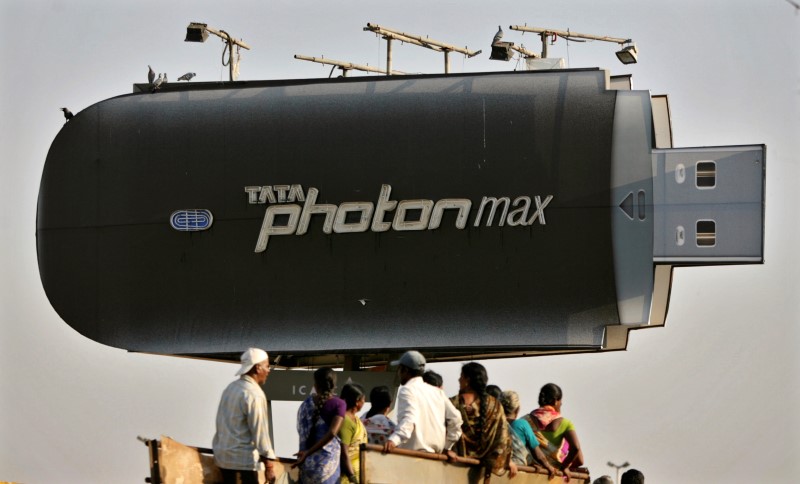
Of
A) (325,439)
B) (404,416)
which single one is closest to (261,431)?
(325,439)

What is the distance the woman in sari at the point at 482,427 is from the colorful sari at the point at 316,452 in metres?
2.08

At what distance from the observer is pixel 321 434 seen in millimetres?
18797

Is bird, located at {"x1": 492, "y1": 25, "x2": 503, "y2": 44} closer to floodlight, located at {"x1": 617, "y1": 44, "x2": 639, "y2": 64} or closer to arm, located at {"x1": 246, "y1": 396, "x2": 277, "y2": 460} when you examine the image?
floodlight, located at {"x1": 617, "y1": 44, "x2": 639, "y2": 64}

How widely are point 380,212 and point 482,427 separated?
15.3 metres

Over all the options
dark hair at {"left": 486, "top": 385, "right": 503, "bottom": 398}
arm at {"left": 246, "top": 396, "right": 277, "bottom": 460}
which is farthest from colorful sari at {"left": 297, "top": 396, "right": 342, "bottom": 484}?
dark hair at {"left": 486, "top": 385, "right": 503, "bottom": 398}

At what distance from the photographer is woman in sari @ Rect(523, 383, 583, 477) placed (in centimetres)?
2289

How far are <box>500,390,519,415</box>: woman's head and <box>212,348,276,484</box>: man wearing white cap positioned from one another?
198 inches

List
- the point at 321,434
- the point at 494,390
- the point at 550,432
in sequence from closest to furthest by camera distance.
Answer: the point at 321,434, the point at 494,390, the point at 550,432

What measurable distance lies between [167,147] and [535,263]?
7266mm

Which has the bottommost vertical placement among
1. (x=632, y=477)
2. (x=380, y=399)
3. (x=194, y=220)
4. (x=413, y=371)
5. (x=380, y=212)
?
(x=632, y=477)

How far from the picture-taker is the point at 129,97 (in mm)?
37719

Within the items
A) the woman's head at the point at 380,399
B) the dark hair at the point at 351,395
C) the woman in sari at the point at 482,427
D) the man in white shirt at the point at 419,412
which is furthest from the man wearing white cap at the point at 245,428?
the woman in sari at the point at 482,427

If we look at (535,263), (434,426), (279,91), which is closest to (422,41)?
(279,91)

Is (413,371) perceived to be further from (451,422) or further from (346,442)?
(346,442)
